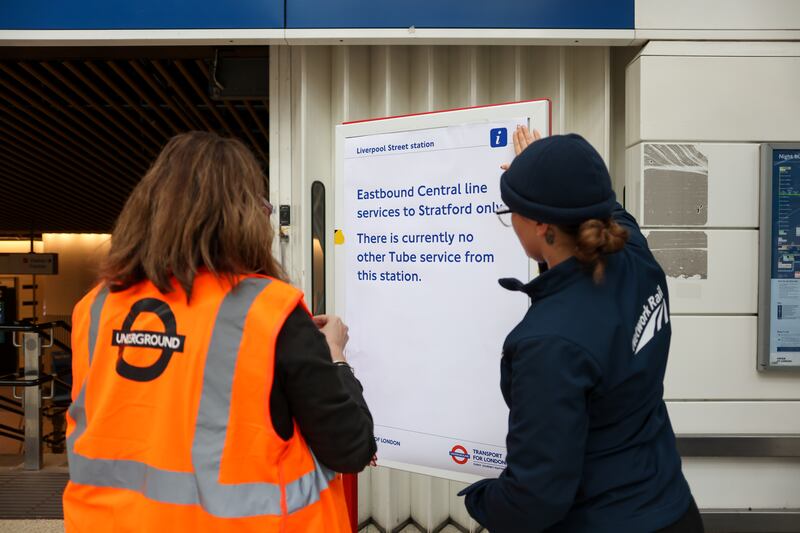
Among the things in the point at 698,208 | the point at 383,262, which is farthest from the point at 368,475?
the point at 698,208

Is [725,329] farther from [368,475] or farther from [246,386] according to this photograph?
[246,386]

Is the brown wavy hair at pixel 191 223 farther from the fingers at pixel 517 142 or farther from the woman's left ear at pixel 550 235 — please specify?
the fingers at pixel 517 142

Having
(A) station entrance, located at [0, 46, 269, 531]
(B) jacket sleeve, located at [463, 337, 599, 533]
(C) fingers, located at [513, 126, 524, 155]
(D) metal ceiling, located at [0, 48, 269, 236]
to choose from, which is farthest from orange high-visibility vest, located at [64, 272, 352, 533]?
(D) metal ceiling, located at [0, 48, 269, 236]

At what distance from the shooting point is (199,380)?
0.99 meters

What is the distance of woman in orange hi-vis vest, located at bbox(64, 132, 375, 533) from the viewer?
100 cm

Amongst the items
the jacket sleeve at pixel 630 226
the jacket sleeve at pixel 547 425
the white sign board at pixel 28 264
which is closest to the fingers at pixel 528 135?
the jacket sleeve at pixel 630 226

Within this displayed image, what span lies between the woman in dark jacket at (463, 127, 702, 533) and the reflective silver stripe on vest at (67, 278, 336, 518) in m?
0.47

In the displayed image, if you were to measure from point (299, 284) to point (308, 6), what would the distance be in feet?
4.39

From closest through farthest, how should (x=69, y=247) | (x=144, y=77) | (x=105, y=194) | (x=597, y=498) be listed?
1. (x=597, y=498)
2. (x=144, y=77)
3. (x=105, y=194)
4. (x=69, y=247)

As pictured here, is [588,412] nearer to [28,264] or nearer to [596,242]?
[596,242]

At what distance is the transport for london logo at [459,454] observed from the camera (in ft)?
6.11

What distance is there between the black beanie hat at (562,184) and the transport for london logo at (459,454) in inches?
41.4

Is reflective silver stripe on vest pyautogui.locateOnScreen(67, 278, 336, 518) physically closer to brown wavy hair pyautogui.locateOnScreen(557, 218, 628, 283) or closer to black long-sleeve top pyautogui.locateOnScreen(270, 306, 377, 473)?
black long-sleeve top pyautogui.locateOnScreen(270, 306, 377, 473)

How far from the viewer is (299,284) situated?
2852 mm
